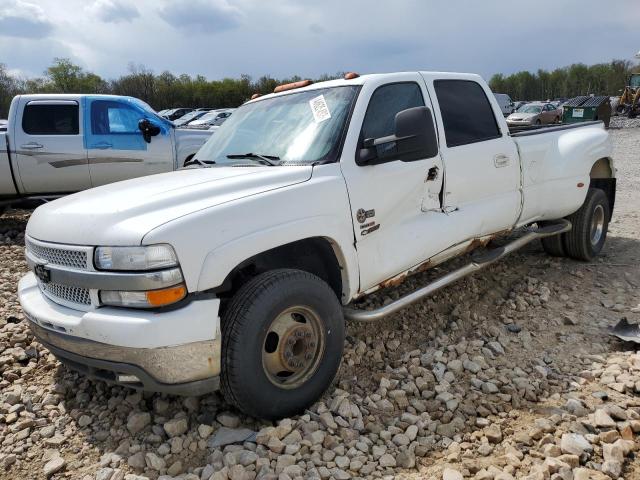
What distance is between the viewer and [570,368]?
352 centimetres

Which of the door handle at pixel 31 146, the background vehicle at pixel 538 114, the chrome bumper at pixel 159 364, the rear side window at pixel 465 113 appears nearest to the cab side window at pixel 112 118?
the door handle at pixel 31 146

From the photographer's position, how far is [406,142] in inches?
121

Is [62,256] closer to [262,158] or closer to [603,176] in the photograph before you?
[262,158]

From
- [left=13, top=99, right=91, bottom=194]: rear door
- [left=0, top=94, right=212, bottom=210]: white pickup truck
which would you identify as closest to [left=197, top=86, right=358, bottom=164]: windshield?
[left=0, top=94, right=212, bottom=210]: white pickup truck

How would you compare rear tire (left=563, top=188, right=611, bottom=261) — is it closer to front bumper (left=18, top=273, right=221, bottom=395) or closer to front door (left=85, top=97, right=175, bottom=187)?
front bumper (left=18, top=273, right=221, bottom=395)

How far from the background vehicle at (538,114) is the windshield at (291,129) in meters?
25.5

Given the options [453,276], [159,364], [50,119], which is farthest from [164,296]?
[50,119]

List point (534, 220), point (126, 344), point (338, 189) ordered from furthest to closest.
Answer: point (534, 220) → point (338, 189) → point (126, 344)

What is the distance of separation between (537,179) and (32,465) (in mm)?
4440

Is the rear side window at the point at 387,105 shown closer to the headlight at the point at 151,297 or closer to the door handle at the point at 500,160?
the door handle at the point at 500,160

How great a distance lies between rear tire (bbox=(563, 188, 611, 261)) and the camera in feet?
17.6

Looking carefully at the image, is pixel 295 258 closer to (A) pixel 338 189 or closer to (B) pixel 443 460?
(A) pixel 338 189

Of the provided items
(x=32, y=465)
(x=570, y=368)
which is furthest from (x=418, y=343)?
(x=32, y=465)

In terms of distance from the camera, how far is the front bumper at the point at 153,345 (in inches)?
93.7
